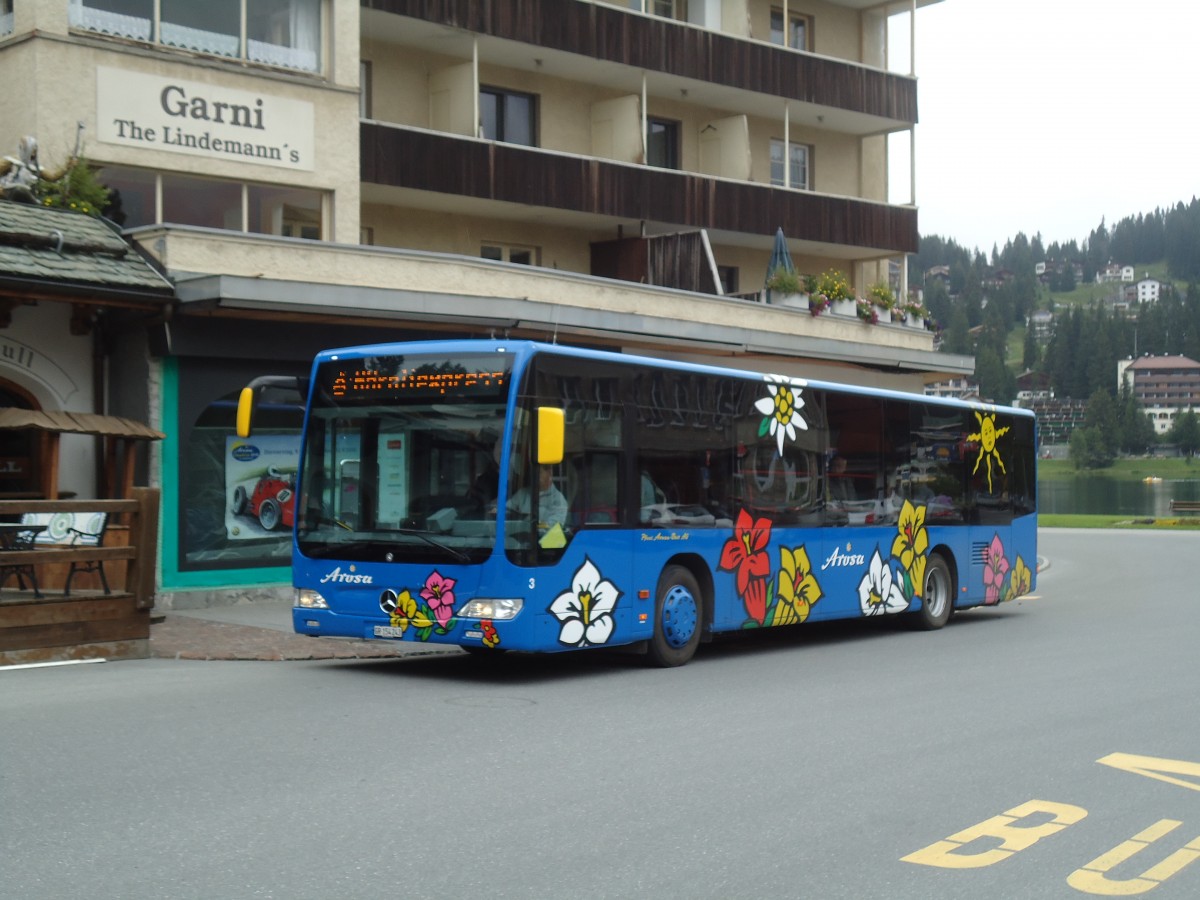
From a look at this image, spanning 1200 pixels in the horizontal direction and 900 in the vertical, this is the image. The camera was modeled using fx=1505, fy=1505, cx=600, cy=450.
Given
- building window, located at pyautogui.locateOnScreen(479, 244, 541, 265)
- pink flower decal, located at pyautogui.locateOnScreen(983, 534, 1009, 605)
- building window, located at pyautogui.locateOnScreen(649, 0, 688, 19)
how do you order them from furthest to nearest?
1. building window, located at pyautogui.locateOnScreen(649, 0, 688, 19)
2. building window, located at pyautogui.locateOnScreen(479, 244, 541, 265)
3. pink flower decal, located at pyautogui.locateOnScreen(983, 534, 1009, 605)

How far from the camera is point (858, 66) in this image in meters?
34.5

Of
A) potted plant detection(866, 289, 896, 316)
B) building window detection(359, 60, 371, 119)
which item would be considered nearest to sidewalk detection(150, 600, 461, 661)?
building window detection(359, 60, 371, 119)

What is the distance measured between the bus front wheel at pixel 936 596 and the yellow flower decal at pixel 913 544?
0.22 m

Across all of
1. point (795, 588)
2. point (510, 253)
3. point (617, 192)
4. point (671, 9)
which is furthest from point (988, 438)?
point (671, 9)

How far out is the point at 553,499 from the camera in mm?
12789

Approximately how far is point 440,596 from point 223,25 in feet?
36.7

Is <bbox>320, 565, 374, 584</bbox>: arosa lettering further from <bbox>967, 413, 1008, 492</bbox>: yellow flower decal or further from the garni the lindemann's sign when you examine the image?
<bbox>967, 413, 1008, 492</bbox>: yellow flower decal

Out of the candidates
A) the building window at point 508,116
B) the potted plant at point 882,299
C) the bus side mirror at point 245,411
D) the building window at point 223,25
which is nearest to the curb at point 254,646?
the bus side mirror at point 245,411

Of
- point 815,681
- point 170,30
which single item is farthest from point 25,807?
point 170,30

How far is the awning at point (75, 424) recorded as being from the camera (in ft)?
53.2

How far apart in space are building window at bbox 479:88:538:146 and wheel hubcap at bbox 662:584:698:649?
16548 millimetres

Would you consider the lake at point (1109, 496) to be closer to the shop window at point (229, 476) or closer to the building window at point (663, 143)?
the building window at point (663, 143)

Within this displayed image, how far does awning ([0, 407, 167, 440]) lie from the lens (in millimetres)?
16203

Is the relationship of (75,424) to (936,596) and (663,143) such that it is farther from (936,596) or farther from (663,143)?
(663,143)
